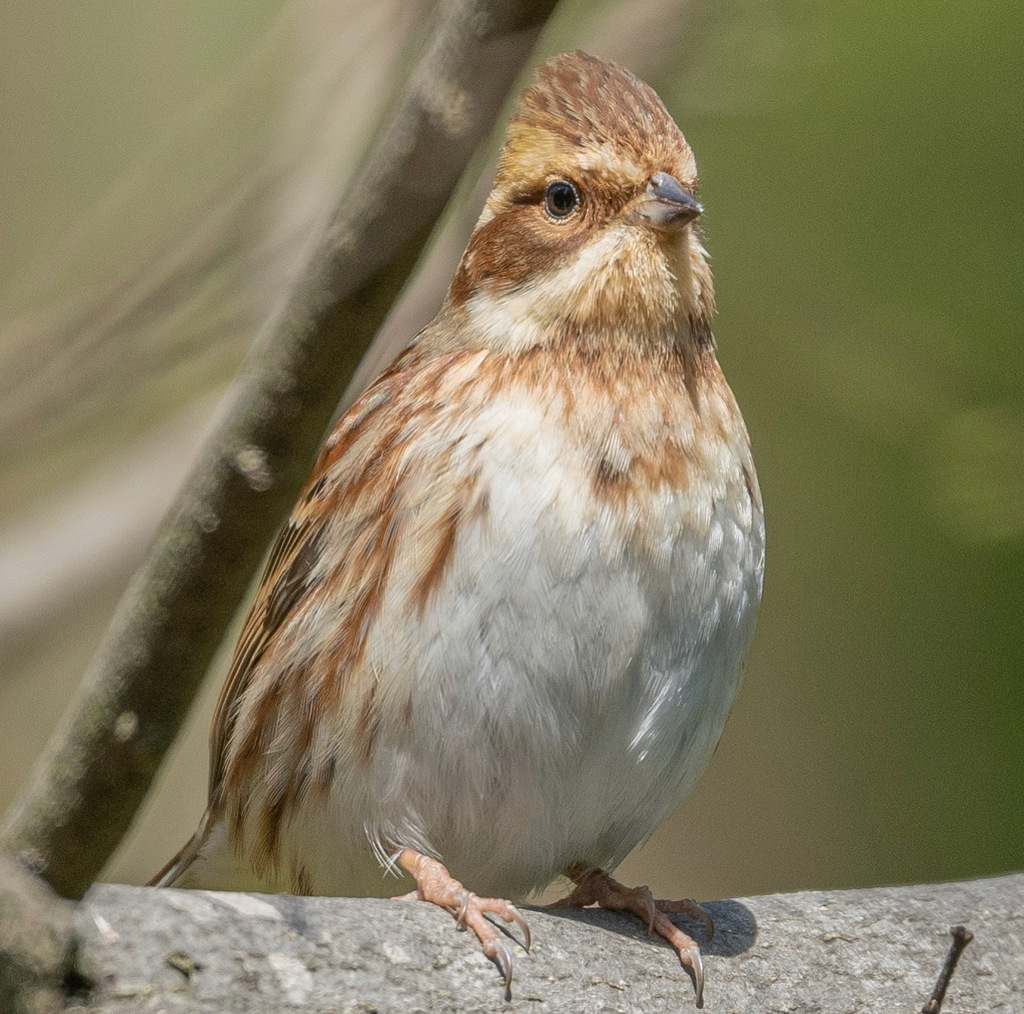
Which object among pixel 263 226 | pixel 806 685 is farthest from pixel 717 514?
pixel 806 685

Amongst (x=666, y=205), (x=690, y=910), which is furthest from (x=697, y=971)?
(x=666, y=205)

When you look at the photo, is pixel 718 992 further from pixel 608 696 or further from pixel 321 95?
pixel 321 95

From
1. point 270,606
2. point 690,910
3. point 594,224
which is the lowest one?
point 690,910

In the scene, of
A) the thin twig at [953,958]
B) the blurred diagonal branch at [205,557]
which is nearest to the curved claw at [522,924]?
the thin twig at [953,958]

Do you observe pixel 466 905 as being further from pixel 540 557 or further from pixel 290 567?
pixel 290 567

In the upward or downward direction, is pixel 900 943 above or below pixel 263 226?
below
